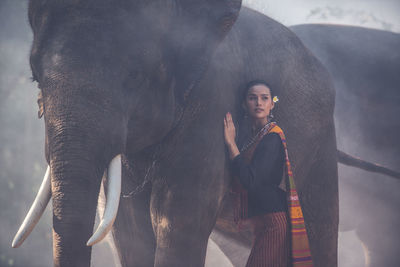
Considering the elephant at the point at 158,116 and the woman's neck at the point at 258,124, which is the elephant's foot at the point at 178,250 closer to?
the elephant at the point at 158,116

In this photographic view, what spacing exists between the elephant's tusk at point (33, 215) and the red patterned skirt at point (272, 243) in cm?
72

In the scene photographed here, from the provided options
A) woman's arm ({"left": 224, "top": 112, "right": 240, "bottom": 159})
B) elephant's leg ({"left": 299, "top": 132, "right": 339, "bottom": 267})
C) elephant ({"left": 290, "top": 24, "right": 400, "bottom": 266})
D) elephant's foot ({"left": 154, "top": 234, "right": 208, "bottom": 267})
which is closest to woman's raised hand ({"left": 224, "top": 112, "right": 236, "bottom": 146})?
woman's arm ({"left": 224, "top": 112, "right": 240, "bottom": 159})

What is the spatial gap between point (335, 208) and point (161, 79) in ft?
4.13

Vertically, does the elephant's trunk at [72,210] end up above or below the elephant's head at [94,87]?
below

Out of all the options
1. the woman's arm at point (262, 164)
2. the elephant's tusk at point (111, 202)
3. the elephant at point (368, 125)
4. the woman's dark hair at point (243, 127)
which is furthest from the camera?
the elephant at point (368, 125)

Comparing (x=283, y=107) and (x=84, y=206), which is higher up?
(x=283, y=107)

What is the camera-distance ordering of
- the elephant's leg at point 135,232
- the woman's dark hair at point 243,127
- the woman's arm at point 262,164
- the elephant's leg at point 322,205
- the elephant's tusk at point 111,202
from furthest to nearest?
1. the elephant's leg at point 322,205
2. the elephant's leg at point 135,232
3. the woman's dark hair at point 243,127
4. the woman's arm at point 262,164
5. the elephant's tusk at point 111,202

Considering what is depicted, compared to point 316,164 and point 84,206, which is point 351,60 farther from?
point 84,206

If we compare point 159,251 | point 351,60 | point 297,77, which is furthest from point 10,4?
point 159,251

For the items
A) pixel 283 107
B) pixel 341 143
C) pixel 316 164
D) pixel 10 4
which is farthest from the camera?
pixel 10 4

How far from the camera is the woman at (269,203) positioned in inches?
63.6

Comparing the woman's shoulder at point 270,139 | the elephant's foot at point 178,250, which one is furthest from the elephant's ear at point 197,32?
the elephant's foot at point 178,250

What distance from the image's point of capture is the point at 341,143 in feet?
11.5

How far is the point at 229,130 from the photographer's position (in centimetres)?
179
